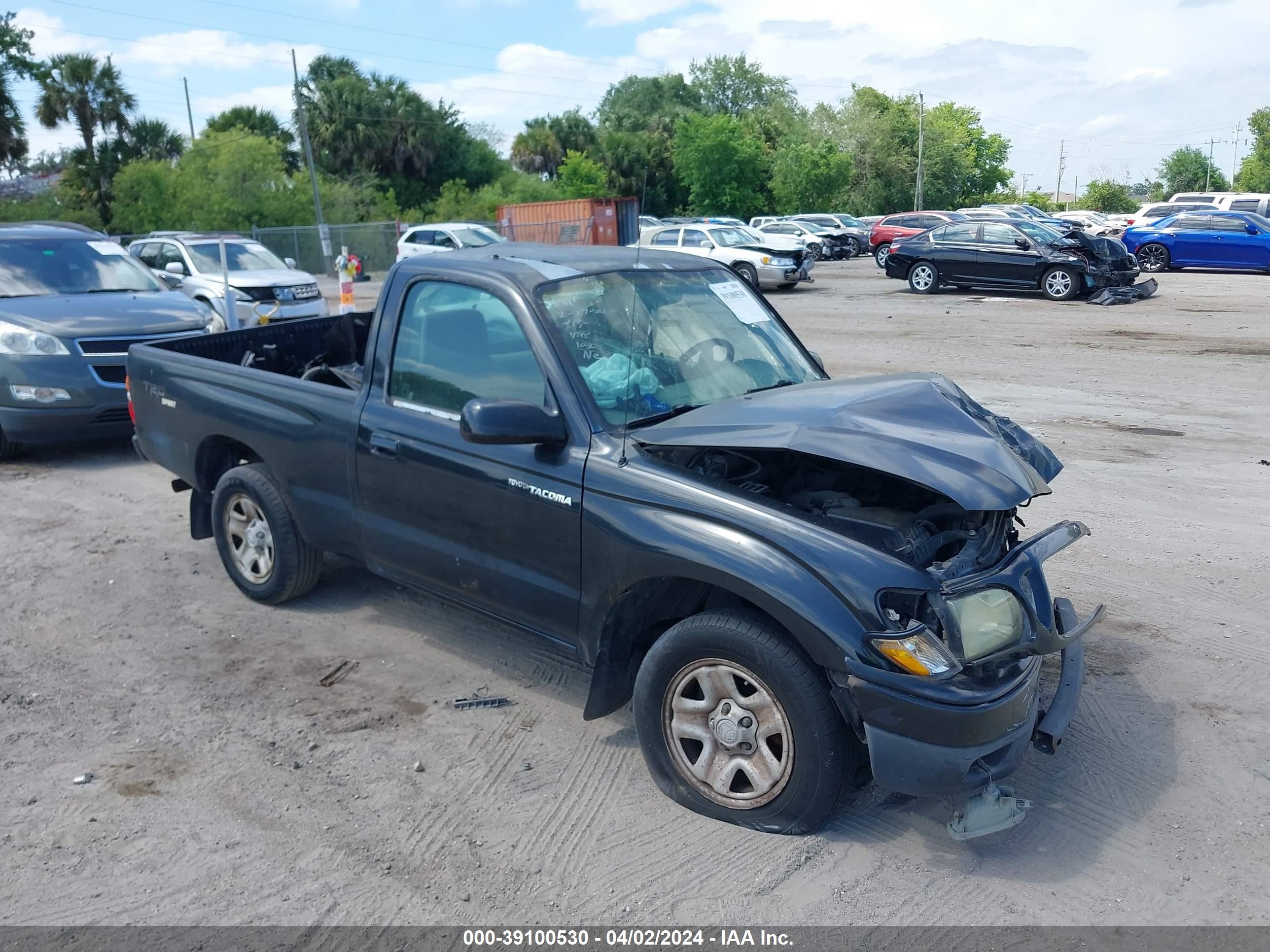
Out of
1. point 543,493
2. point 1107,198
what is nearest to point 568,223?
point 543,493

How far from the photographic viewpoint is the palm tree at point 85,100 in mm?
45500

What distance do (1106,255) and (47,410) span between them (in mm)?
18494

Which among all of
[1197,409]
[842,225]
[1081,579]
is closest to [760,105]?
[842,225]

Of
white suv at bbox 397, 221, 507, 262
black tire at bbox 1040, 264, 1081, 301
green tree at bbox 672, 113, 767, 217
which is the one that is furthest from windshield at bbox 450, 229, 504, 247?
green tree at bbox 672, 113, 767, 217

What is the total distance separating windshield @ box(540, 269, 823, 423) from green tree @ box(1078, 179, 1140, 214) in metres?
86.8

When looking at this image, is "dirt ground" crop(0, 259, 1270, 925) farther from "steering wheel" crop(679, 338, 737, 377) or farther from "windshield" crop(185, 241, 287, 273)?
"windshield" crop(185, 241, 287, 273)

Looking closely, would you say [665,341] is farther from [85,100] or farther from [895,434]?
[85,100]

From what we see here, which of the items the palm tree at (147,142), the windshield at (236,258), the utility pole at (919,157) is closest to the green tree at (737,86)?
the utility pole at (919,157)

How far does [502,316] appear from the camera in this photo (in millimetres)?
4371

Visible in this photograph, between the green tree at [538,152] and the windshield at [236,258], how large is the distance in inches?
1988

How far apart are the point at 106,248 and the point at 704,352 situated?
27.0ft

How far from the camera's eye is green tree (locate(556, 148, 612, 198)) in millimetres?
48188

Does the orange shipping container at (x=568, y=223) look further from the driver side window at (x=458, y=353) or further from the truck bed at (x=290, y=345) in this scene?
the driver side window at (x=458, y=353)

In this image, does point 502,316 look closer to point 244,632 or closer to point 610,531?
point 610,531
